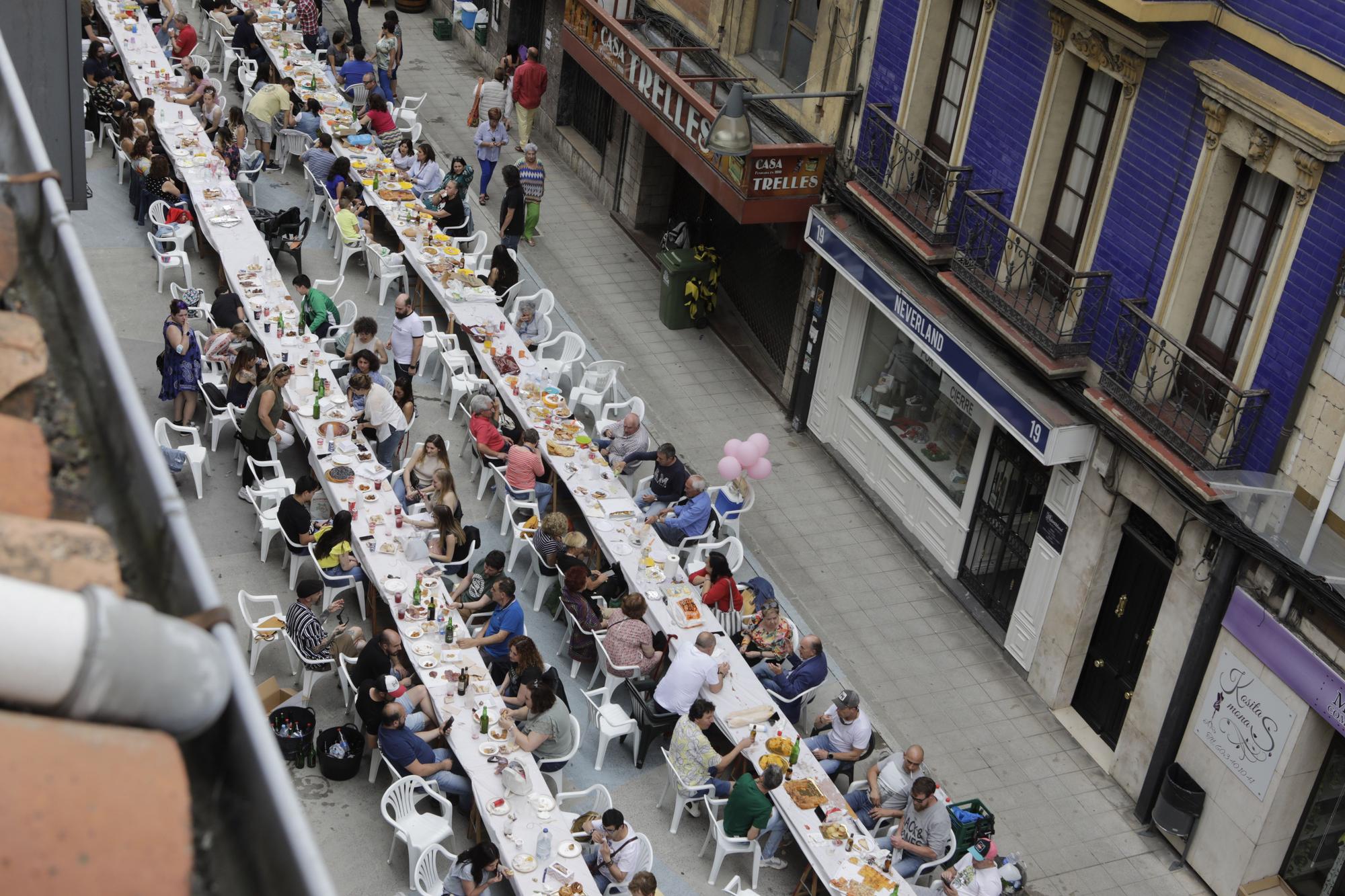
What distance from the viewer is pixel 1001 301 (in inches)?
647

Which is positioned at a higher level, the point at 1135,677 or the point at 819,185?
the point at 819,185

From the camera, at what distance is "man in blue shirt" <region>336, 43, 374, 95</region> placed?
27.3 meters

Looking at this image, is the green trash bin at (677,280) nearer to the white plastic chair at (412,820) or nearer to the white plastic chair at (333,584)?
the white plastic chair at (333,584)

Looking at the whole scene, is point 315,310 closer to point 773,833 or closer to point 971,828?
point 773,833

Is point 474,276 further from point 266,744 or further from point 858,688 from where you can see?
point 266,744

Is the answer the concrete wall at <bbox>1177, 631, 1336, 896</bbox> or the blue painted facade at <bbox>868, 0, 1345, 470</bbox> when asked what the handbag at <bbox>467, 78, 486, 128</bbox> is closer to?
the blue painted facade at <bbox>868, 0, 1345, 470</bbox>

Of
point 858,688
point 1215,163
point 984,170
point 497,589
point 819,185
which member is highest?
point 1215,163

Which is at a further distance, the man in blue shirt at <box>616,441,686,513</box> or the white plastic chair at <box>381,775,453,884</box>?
the man in blue shirt at <box>616,441,686,513</box>

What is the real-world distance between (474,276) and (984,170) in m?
7.72

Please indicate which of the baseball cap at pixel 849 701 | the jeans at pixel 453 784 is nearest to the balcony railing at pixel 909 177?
the baseball cap at pixel 849 701

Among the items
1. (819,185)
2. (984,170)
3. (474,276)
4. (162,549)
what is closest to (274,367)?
(474,276)

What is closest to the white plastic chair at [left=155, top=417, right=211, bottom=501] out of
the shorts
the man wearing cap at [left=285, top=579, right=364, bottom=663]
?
the man wearing cap at [left=285, top=579, right=364, bottom=663]

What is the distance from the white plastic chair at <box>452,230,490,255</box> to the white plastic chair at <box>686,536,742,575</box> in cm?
714

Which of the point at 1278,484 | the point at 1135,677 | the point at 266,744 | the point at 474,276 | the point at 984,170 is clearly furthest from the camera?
the point at 474,276
